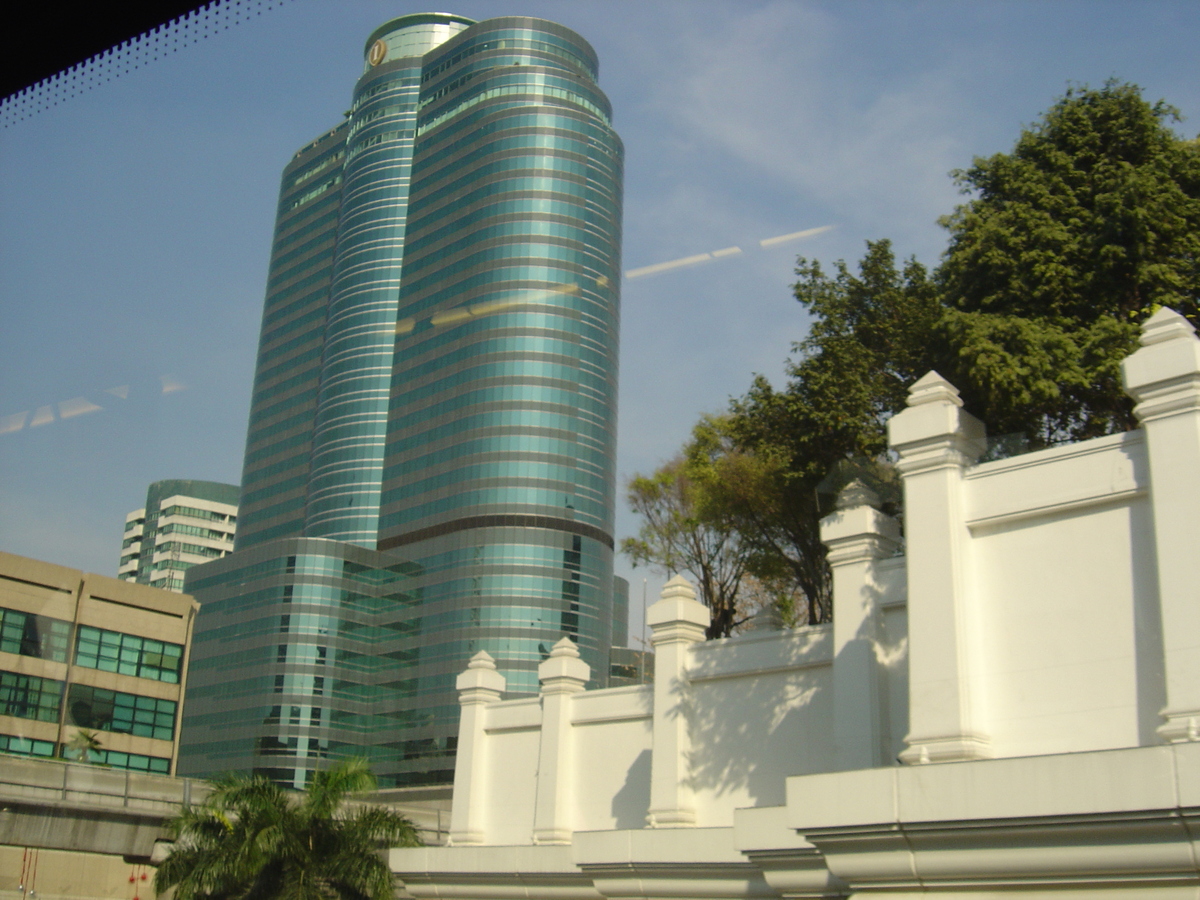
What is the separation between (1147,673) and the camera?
11953 millimetres

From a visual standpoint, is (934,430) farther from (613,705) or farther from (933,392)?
(613,705)

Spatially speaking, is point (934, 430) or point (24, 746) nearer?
point (934, 430)

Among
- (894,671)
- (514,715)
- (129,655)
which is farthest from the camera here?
(129,655)

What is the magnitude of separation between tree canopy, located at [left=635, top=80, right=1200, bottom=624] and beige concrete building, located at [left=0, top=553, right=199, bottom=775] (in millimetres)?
36075

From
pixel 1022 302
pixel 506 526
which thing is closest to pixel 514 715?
pixel 1022 302

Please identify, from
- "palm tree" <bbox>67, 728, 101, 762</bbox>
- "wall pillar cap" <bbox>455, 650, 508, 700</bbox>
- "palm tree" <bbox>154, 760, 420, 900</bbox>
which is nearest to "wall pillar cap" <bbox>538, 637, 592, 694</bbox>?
"wall pillar cap" <bbox>455, 650, 508, 700</bbox>

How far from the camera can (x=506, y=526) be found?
321 feet

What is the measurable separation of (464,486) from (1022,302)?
8353cm

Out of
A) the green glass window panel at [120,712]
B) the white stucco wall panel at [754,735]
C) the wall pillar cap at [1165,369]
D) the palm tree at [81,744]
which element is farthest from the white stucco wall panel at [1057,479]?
the green glass window panel at [120,712]

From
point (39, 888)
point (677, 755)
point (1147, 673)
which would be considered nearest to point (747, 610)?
point (677, 755)

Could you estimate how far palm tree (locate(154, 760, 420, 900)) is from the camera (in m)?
18.7

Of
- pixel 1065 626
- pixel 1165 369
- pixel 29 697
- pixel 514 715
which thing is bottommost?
pixel 514 715

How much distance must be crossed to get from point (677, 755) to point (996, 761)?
10.1 meters

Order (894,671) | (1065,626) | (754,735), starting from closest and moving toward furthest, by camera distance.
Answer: (1065,626) → (894,671) → (754,735)
